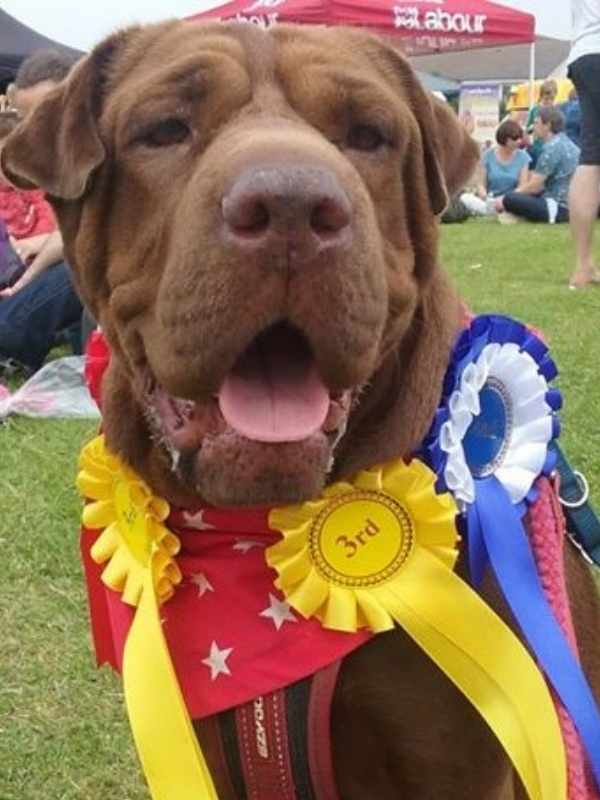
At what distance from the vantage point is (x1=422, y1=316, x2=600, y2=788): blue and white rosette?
227 cm

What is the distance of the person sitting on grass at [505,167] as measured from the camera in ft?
65.2

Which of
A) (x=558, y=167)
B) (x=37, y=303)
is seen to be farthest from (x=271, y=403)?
(x=558, y=167)

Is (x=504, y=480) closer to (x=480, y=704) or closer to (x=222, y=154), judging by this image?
(x=480, y=704)

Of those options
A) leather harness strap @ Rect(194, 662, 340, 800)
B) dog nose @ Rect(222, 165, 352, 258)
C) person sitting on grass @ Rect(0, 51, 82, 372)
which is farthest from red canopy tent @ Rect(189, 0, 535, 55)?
dog nose @ Rect(222, 165, 352, 258)

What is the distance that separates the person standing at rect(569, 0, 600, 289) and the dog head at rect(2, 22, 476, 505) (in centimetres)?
605

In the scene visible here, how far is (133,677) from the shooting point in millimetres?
2359

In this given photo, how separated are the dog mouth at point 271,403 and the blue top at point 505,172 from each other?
1820cm

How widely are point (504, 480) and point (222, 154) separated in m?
0.83

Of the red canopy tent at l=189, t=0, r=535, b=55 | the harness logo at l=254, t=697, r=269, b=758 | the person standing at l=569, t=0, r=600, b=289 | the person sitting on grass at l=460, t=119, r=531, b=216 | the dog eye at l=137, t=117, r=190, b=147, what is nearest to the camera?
the dog eye at l=137, t=117, r=190, b=147

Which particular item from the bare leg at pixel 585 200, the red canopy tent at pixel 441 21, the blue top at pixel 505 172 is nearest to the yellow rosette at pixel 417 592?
the bare leg at pixel 585 200

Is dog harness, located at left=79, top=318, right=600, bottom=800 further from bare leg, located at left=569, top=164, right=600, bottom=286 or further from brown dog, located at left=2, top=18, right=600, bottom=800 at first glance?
bare leg, located at left=569, top=164, right=600, bottom=286

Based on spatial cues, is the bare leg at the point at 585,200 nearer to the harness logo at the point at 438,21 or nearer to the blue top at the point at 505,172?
the blue top at the point at 505,172

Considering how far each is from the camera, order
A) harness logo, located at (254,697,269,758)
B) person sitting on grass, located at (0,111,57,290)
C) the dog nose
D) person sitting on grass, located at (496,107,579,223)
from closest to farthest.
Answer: the dog nose
harness logo, located at (254,697,269,758)
person sitting on grass, located at (0,111,57,290)
person sitting on grass, located at (496,107,579,223)

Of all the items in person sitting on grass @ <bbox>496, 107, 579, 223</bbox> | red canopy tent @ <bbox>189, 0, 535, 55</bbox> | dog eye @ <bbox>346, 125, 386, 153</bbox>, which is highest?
dog eye @ <bbox>346, 125, 386, 153</bbox>
